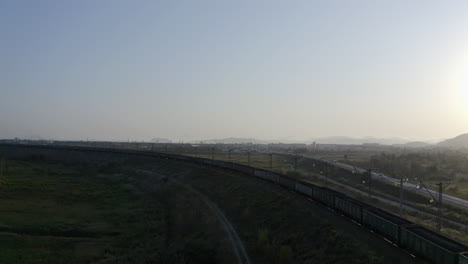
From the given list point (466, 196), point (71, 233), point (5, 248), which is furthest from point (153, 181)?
point (466, 196)

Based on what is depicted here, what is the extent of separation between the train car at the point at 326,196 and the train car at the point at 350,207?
958 millimetres

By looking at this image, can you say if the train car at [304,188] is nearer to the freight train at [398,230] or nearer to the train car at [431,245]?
the freight train at [398,230]

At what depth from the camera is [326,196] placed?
42219 mm

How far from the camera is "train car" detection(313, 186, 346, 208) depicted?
133 feet

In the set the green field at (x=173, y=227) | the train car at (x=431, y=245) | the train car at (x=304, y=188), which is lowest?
the green field at (x=173, y=227)

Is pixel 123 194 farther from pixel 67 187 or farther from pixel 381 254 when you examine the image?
pixel 381 254

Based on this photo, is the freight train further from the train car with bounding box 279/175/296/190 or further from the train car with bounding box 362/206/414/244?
Answer: the train car with bounding box 279/175/296/190

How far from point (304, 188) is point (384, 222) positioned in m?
19.8

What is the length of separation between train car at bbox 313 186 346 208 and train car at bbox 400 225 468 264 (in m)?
13.2

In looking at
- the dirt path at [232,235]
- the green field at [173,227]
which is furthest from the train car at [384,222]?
the dirt path at [232,235]

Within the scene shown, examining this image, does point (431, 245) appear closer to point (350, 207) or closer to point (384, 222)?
point (384, 222)

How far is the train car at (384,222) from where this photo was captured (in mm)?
28078

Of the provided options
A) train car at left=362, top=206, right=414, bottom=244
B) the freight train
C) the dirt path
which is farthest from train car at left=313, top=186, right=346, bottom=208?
the dirt path

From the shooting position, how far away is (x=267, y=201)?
47312 millimetres
